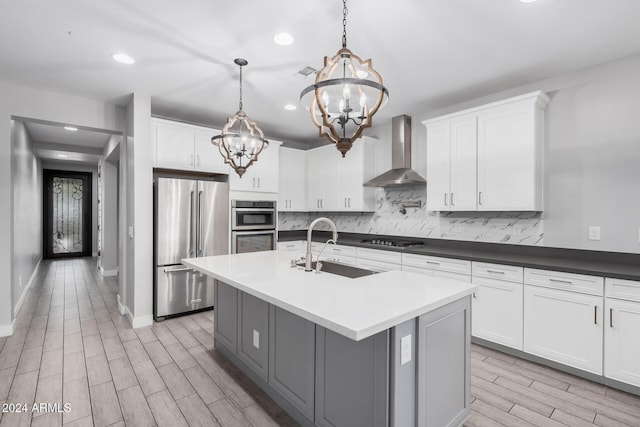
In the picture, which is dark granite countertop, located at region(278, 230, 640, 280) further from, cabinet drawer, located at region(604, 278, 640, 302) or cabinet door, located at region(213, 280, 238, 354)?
cabinet door, located at region(213, 280, 238, 354)

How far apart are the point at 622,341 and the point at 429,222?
7.09 feet

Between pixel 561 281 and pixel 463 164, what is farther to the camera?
pixel 463 164

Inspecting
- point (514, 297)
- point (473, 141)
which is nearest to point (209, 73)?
point (473, 141)

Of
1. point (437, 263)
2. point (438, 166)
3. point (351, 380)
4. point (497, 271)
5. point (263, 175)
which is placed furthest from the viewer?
point (263, 175)

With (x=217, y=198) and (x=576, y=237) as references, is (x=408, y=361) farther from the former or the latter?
(x=217, y=198)

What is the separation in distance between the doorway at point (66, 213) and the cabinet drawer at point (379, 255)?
8.40 meters

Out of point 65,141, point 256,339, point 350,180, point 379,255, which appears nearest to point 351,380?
point 256,339

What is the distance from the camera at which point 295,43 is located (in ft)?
8.14

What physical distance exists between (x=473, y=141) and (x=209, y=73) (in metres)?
2.82

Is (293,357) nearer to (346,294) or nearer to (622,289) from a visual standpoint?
(346,294)

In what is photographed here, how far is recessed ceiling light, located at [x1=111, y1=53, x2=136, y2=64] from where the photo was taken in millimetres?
2668

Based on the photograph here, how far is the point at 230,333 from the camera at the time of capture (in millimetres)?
2748

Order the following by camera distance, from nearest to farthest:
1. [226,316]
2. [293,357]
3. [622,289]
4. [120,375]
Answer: [293,357], [622,289], [120,375], [226,316]

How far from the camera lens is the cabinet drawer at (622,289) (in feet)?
7.33
